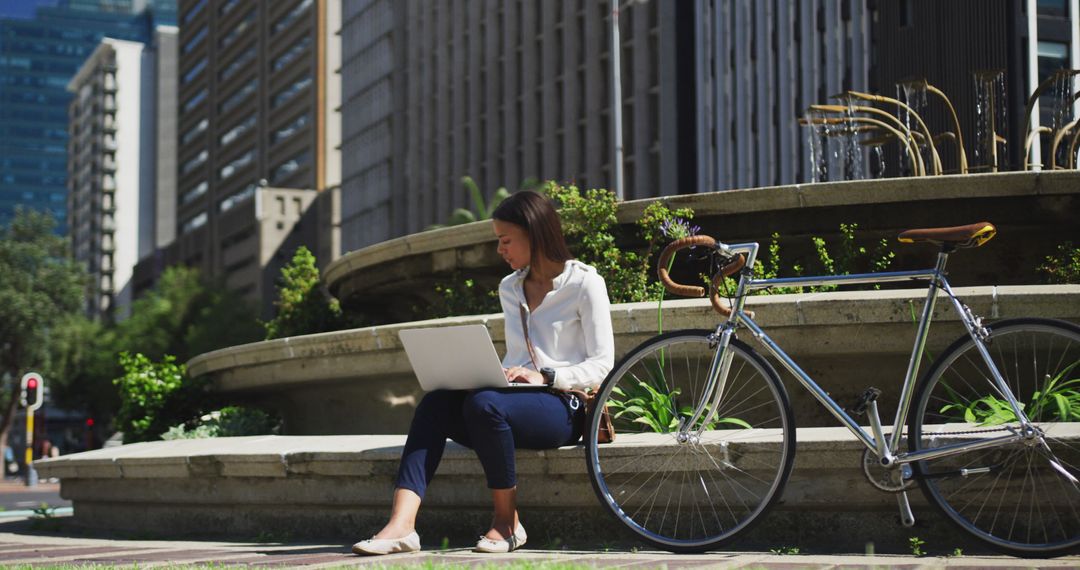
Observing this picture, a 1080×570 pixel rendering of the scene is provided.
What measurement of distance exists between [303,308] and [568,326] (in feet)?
24.8

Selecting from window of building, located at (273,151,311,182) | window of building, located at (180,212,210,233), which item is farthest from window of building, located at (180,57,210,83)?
window of building, located at (273,151,311,182)

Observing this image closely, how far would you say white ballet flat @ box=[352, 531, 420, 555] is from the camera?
5.02 meters

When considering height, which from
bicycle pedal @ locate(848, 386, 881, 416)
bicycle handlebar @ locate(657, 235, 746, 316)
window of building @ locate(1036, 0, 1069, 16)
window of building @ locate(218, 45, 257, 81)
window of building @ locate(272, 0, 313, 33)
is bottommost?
bicycle pedal @ locate(848, 386, 881, 416)

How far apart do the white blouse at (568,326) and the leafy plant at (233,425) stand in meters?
4.84

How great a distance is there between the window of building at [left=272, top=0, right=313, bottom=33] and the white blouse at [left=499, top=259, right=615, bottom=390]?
8978cm

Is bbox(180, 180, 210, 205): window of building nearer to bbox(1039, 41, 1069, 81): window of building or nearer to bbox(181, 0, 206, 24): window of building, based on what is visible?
bbox(181, 0, 206, 24): window of building

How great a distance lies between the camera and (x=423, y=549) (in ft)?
18.5

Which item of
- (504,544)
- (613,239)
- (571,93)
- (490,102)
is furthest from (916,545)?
(490,102)

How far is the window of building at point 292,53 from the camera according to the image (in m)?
92.9

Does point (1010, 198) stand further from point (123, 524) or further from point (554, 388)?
point (123, 524)

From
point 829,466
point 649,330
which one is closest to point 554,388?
point 829,466

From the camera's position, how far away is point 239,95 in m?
106

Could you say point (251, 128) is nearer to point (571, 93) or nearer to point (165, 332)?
point (165, 332)

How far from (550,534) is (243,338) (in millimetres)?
57104
